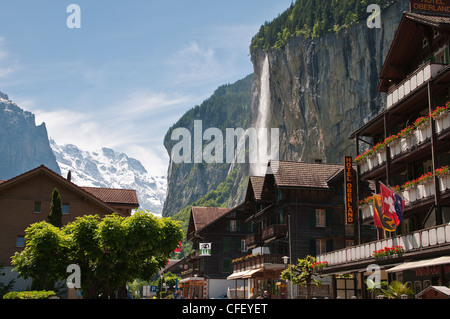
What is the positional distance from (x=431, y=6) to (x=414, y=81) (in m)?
6.66

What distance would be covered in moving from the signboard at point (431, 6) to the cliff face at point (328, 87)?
59.2m

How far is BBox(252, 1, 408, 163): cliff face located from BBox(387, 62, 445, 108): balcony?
61.6m

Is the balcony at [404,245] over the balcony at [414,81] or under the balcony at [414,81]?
under

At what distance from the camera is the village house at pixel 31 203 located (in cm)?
4884

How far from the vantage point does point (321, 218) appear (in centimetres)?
5150

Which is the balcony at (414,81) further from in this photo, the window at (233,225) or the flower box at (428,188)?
the window at (233,225)

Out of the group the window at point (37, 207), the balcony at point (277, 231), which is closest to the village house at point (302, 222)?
the balcony at point (277, 231)

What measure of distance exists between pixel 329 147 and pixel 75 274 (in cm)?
7809

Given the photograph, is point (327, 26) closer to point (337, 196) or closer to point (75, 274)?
point (337, 196)

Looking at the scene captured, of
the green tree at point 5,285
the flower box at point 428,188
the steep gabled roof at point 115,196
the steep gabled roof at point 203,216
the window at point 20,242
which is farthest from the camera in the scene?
the steep gabled roof at point 203,216

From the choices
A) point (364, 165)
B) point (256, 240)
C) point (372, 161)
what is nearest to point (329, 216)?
point (256, 240)

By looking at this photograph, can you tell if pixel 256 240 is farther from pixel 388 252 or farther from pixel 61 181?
pixel 388 252

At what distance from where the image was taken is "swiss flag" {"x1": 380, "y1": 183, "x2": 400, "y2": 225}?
1199 inches

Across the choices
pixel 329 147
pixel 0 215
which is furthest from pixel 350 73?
pixel 0 215
